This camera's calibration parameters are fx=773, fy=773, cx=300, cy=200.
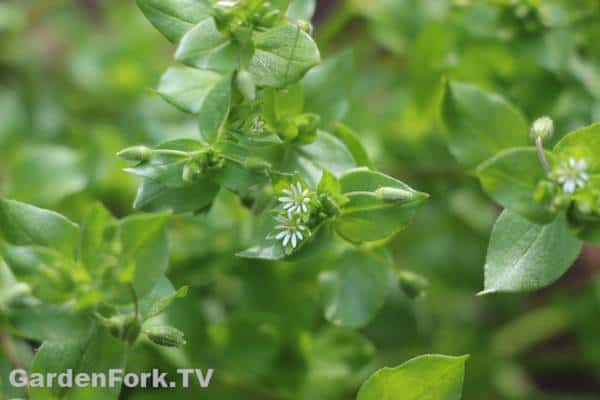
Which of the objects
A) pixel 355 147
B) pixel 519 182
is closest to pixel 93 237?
pixel 355 147

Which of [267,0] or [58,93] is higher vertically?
[267,0]

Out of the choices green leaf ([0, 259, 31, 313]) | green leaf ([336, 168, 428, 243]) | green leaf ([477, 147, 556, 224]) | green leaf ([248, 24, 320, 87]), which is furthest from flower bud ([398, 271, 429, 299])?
green leaf ([0, 259, 31, 313])

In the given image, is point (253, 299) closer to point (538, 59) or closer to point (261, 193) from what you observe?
point (261, 193)

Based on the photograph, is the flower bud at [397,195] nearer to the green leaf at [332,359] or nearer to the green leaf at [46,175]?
the green leaf at [332,359]

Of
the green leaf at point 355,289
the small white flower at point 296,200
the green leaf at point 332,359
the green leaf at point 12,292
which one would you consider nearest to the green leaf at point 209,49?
the small white flower at point 296,200

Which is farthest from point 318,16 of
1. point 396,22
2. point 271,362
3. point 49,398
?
point 49,398
